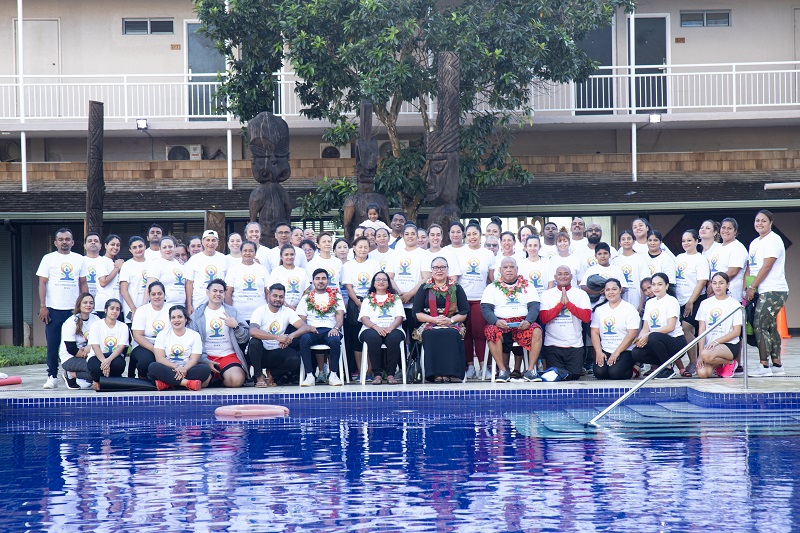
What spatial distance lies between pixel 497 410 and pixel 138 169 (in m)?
12.1

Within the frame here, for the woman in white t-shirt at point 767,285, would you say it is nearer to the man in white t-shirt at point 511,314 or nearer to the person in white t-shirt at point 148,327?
the man in white t-shirt at point 511,314

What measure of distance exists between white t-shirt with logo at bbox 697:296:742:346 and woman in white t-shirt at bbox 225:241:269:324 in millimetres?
4745

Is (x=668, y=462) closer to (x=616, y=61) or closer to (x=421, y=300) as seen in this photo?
(x=421, y=300)

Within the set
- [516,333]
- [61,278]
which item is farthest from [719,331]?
[61,278]

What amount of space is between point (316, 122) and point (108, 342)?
31.5 ft

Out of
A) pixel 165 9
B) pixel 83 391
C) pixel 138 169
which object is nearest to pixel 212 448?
pixel 83 391

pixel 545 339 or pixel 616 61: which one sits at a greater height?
pixel 616 61

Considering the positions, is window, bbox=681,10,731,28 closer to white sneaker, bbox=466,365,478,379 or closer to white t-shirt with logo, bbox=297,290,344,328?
white sneaker, bbox=466,365,478,379

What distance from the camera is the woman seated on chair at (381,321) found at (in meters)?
11.4

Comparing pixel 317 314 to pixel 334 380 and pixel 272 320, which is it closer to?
pixel 272 320

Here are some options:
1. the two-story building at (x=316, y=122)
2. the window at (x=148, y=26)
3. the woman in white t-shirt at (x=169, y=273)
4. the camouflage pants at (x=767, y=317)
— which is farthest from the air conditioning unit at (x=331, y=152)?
the camouflage pants at (x=767, y=317)

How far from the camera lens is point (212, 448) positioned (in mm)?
8531

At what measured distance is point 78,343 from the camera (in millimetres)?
11391

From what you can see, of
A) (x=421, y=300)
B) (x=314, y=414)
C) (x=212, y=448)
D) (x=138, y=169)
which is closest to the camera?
(x=212, y=448)
